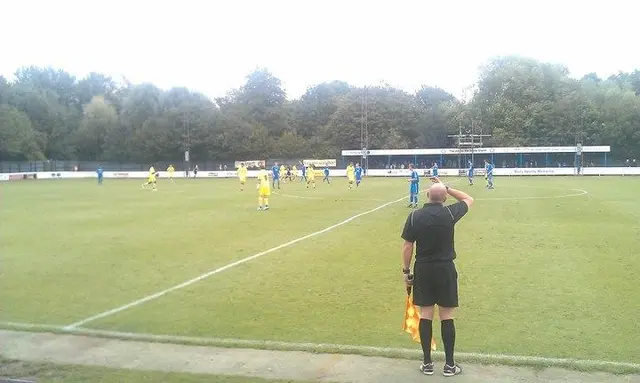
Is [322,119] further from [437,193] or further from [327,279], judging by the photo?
[437,193]

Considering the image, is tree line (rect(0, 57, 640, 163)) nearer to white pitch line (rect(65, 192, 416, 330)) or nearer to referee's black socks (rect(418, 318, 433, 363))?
white pitch line (rect(65, 192, 416, 330))

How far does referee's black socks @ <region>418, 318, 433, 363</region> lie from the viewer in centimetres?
593

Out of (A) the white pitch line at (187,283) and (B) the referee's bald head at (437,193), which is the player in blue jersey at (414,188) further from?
(B) the referee's bald head at (437,193)

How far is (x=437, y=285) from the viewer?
599 centimetres

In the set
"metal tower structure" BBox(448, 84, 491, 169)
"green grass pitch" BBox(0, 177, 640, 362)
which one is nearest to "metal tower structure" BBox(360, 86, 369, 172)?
"metal tower structure" BBox(448, 84, 491, 169)

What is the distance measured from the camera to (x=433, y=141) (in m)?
90.0

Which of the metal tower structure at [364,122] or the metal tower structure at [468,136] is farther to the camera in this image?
the metal tower structure at [364,122]

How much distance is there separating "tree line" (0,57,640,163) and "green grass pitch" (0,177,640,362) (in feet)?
205

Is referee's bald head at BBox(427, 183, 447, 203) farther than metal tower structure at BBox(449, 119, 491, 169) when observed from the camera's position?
No

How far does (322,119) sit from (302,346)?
91.7 m

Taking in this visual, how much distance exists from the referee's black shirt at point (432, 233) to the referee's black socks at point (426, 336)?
24.8 inches

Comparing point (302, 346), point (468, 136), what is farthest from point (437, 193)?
point (468, 136)

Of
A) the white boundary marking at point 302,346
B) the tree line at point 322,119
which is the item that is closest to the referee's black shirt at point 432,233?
the white boundary marking at point 302,346

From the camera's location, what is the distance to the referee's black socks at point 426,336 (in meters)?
5.93
